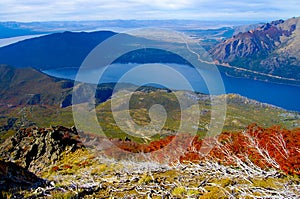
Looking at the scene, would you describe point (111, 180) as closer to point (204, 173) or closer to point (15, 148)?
point (204, 173)

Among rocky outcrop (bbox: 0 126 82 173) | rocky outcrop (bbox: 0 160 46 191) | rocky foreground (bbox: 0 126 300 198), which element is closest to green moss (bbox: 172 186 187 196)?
rocky foreground (bbox: 0 126 300 198)

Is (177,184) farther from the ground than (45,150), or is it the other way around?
(177,184)

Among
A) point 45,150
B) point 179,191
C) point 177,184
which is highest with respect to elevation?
point 179,191

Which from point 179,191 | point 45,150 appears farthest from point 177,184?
point 45,150

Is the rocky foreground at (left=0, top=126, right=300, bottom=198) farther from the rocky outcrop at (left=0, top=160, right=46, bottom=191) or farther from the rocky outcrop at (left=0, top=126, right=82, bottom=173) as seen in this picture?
the rocky outcrop at (left=0, top=126, right=82, bottom=173)

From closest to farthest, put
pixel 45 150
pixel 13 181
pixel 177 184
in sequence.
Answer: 1. pixel 177 184
2. pixel 13 181
3. pixel 45 150

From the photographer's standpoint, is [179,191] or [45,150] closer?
[179,191]

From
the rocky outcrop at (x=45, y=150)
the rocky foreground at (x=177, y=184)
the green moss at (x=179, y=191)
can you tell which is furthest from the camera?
the rocky outcrop at (x=45, y=150)

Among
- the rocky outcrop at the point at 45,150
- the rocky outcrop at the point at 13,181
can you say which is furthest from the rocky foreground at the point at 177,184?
the rocky outcrop at the point at 45,150

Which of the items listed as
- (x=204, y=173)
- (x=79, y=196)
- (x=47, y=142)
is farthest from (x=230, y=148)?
(x=47, y=142)

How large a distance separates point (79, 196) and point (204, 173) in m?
5.07

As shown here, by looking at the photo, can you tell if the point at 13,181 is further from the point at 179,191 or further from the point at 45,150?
the point at 45,150

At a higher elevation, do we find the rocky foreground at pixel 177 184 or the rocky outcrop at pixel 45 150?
the rocky foreground at pixel 177 184

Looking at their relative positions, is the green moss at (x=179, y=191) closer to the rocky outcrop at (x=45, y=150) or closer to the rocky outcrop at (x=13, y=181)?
the rocky outcrop at (x=13, y=181)
